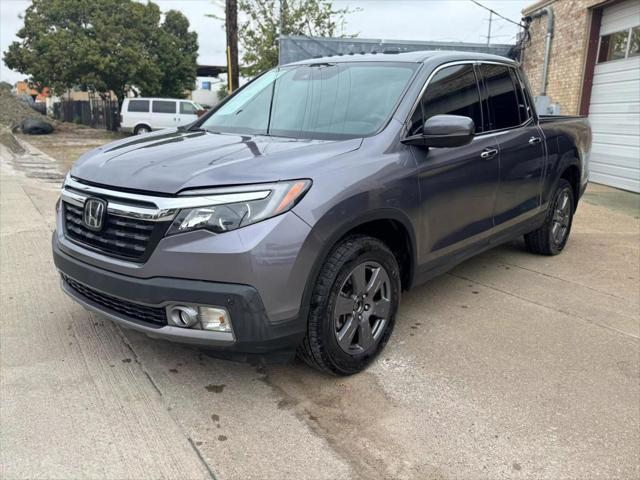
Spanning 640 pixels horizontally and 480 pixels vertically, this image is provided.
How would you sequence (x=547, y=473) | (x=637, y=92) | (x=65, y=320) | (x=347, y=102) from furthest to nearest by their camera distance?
(x=637, y=92) → (x=65, y=320) → (x=347, y=102) → (x=547, y=473)

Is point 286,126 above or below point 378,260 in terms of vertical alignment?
above

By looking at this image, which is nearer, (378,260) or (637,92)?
(378,260)

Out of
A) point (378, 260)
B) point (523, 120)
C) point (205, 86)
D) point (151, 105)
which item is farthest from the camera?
point (205, 86)

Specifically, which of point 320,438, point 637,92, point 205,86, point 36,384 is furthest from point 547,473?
point 205,86

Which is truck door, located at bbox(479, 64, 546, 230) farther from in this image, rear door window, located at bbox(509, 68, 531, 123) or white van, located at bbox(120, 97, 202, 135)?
white van, located at bbox(120, 97, 202, 135)

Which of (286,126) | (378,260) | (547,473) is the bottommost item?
(547,473)

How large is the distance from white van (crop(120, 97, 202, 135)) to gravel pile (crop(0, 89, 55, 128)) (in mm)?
8270

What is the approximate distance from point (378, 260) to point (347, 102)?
1.13 m

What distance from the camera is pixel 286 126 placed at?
3.59 meters

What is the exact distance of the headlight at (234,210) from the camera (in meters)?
2.52

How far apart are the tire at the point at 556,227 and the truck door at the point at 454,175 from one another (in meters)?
1.52

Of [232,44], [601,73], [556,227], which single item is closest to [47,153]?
[232,44]

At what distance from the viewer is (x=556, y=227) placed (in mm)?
5574

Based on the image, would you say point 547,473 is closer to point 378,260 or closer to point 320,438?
point 320,438
